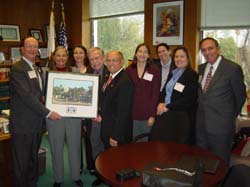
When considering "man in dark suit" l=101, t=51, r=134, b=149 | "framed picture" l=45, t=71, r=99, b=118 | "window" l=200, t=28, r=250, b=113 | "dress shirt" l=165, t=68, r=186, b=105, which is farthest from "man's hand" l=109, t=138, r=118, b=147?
"window" l=200, t=28, r=250, b=113

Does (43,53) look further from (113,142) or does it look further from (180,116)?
(180,116)

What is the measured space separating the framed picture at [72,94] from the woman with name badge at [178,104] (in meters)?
0.71

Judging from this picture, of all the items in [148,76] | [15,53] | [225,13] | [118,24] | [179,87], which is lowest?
[179,87]

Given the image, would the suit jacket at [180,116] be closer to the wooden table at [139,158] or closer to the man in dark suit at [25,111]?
the wooden table at [139,158]

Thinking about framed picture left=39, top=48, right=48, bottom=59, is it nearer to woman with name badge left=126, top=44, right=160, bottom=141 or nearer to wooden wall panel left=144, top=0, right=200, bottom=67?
wooden wall panel left=144, top=0, right=200, bottom=67

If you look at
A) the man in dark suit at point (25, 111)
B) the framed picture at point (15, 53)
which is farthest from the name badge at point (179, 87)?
the framed picture at point (15, 53)

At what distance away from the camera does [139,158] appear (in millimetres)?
2240

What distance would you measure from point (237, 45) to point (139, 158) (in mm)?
2884

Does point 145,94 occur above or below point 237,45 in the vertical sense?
below

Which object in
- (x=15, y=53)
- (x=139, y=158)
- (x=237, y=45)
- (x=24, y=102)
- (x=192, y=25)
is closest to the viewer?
(x=139, y=158)

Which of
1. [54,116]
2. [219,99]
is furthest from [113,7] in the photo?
[219,99]

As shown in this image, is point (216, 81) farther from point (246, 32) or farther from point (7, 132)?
point (7, 132)

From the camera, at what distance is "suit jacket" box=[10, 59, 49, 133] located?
2.89 m

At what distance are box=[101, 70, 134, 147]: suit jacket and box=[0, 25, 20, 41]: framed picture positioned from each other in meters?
3.71
